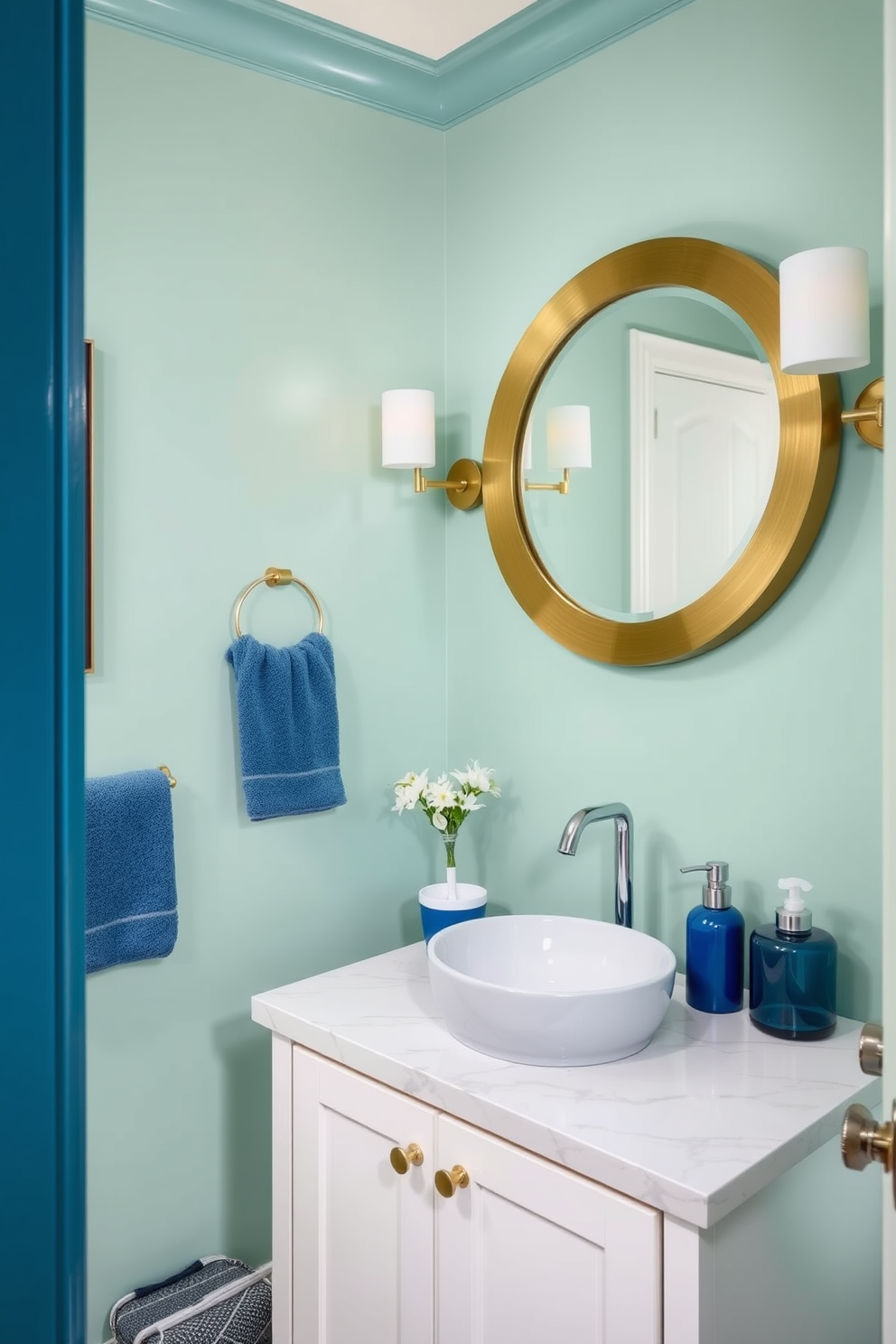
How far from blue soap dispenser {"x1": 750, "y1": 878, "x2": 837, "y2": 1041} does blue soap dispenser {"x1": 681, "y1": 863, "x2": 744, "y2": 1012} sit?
5 cm

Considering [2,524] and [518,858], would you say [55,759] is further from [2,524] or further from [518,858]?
[518,858]

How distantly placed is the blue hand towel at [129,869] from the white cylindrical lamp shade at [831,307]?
117cm

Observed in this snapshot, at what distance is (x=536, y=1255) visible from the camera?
3.97 ft

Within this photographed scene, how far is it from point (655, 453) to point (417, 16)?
0.91m

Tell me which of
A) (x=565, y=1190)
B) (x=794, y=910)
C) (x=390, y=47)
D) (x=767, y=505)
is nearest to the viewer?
(x=565, y=1190)

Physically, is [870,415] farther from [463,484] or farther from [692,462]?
[463,484]

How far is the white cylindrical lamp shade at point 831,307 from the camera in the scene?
4.27ft

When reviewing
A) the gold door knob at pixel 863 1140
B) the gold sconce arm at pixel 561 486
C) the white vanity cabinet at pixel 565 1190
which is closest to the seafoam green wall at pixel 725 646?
the gold sconce arm at pixel 561 486

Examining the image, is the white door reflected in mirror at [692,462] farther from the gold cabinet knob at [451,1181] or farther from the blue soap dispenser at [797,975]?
the gold cabinet knob at [451,1181]

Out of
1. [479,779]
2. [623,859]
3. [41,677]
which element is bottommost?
[623,859]

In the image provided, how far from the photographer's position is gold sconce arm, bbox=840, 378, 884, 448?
1.36m

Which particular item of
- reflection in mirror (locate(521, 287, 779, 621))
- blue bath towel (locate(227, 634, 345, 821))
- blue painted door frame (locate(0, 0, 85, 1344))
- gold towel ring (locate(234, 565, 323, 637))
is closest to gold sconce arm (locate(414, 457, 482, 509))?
reflection in mirror (locate(521, 287, 779, 621))

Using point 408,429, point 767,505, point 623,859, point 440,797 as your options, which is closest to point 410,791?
point 440,797

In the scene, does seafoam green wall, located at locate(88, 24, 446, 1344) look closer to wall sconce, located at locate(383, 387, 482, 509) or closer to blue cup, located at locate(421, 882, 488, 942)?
wall sconce, located at locate(383, 387, 482, 509)
